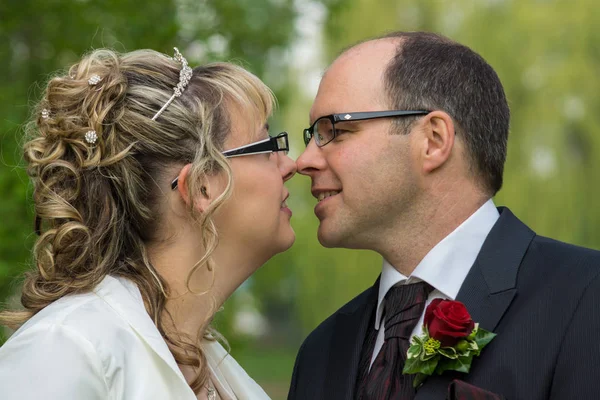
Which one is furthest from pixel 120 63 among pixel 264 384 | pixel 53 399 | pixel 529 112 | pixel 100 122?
pixel 264 384

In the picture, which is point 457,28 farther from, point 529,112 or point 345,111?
point 345,111

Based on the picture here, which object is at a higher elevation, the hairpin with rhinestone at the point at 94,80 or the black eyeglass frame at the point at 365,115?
the hairpin with rhinestone at the point at 94,80

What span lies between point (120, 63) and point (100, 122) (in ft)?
1.23

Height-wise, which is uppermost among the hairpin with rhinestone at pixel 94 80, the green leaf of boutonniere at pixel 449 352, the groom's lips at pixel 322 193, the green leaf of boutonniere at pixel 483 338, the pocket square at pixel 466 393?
the hairpin with rhinestone at pixel 94 80

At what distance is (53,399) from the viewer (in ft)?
10.2

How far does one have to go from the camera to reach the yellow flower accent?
344cm

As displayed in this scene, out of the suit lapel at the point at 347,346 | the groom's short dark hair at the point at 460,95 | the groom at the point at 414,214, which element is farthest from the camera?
the groom's short dark hair at the point at 460,95

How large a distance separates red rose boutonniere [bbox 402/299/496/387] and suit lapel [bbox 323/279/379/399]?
0.55 metres

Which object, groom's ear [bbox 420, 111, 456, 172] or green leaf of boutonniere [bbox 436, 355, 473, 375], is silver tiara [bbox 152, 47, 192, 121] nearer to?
groom's ear [bbox 420, 111, 456, 172]

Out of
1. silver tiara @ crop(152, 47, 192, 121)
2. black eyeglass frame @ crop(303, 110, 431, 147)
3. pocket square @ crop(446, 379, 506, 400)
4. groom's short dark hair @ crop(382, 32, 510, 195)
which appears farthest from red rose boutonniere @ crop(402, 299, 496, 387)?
silver tiara @ crop(152, 47, 192, 121)

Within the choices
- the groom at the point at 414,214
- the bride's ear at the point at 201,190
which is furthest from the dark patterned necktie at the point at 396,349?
the bride's ear at the point at 201,190

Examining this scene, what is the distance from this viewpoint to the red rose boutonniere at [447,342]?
339cm

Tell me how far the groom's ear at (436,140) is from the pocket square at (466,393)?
3.94 feet

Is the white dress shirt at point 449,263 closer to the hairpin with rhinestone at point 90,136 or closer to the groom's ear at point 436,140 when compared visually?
the groom's ear at point 436,140
